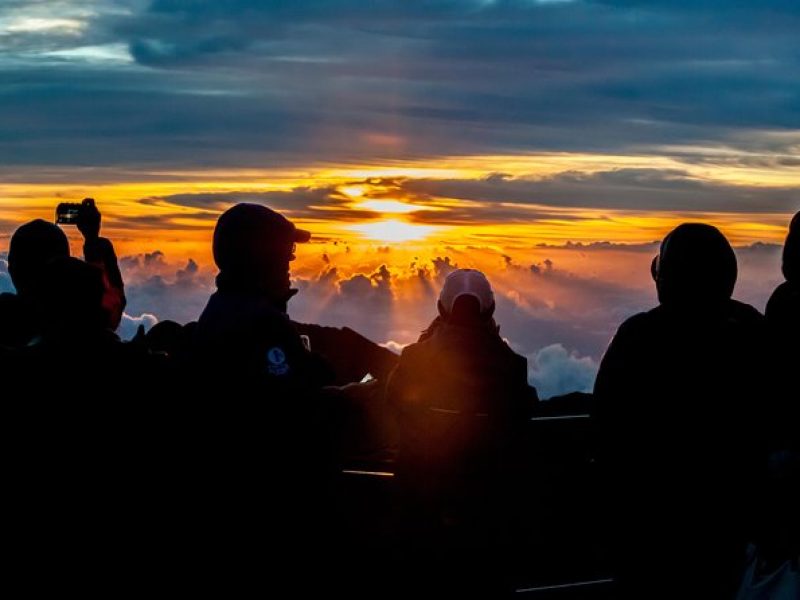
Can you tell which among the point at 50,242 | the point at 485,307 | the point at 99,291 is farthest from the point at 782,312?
the point at 50,242

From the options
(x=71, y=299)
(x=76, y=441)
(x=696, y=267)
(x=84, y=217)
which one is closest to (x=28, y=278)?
(x=71, y=299)

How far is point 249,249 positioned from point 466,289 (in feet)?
7.22

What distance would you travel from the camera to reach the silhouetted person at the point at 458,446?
6184 mm

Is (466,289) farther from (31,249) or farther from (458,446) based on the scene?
(31,249)

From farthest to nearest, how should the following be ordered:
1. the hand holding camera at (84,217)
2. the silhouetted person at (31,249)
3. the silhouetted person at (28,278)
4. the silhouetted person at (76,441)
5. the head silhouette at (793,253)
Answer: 1. the hand holding camera at (84,217)
2. the silhouetted person at (31,249)
3. the silhouetted person at (28,278)
4. the head silhouette at (793,253)
5. the silhouetted person at (76,441)

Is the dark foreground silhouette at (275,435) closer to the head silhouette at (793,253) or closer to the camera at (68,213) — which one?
the head silhouette at (793,253)

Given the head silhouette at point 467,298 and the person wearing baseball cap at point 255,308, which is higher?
the person wearing baseball cap at point 255,308

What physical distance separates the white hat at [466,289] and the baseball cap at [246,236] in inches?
81.6

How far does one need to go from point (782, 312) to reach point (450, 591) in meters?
2.14

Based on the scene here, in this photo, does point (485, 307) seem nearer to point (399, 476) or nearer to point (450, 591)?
point (399, 476)

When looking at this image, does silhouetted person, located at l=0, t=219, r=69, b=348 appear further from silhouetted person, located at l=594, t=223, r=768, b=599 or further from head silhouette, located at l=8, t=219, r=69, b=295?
silhouetted person, located at l=594, t=223, r=768, b=599

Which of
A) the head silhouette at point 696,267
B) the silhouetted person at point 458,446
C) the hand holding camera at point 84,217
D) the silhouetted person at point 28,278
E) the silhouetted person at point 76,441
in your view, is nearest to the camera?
the silhouetted person at point 76,441

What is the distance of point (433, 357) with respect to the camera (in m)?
6.62

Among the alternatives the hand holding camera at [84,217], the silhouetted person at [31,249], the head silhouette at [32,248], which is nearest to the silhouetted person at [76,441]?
the silhouetted person at [31,249]
